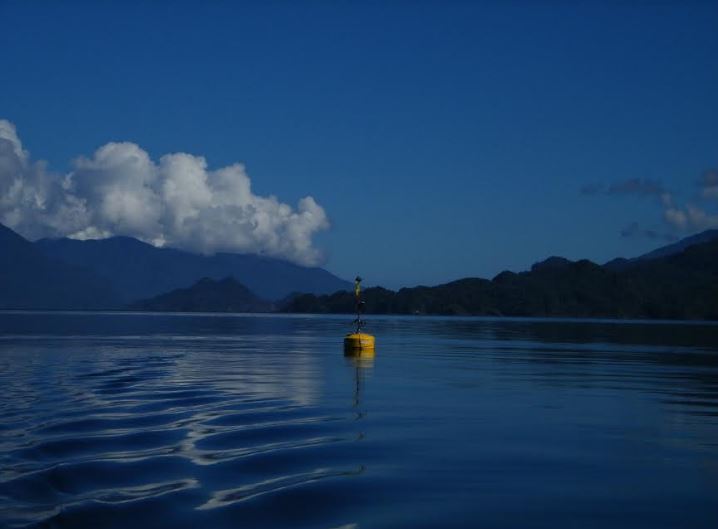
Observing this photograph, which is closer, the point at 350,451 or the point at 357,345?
Answer: the point at 350,451

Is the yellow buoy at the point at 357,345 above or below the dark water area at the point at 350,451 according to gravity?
above

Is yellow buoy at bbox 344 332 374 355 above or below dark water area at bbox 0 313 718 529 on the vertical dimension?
above

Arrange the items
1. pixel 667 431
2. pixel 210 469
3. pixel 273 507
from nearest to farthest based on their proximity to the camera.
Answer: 1. pixel 273 507
2. pixel 210 469
3. pixel 667 431

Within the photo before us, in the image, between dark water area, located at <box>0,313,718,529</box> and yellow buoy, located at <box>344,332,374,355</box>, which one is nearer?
dark water area, located at <box>0,313,718,529</box>

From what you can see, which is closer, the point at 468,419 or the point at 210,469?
the point at 210,469

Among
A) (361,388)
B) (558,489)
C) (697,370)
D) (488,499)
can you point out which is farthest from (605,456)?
(697,370)

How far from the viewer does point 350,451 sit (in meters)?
23.8

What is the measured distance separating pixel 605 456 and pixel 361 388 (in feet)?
65.9

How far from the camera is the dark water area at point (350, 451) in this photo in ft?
55.8

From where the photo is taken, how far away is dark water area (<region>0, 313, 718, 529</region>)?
1700cm

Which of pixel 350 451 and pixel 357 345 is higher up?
pixel 357 345

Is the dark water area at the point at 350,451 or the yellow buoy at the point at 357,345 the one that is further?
the yellow buoy at the point at 357,345

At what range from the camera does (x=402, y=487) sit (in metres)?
19.5

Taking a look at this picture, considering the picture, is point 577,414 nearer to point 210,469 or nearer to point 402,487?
point 402,487
